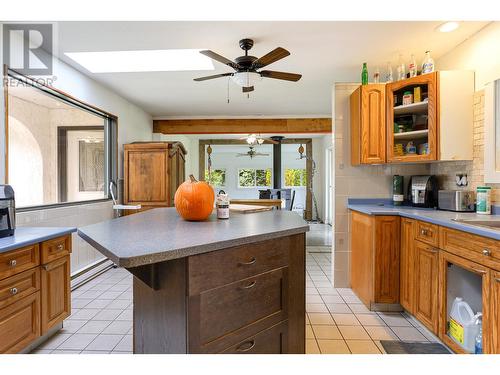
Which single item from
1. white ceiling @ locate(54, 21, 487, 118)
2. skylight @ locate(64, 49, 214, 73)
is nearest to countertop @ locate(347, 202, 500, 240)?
white ceiling @ locate(54, 21, 487, 118)

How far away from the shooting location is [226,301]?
1.13 metres

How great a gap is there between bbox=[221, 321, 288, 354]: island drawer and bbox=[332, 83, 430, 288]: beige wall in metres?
1.92

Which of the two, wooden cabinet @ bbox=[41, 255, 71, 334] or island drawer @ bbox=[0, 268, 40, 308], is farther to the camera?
wooden cabinet @ bbox=[41, 255, 71, 334]

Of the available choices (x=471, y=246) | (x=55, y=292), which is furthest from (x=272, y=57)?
(x=55, y=292)

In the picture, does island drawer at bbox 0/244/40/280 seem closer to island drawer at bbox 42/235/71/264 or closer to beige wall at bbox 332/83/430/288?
island drawer at bbox 42/235/71/264

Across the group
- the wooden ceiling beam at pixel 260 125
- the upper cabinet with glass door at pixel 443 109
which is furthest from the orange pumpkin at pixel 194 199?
the wooden ceiling beam at pixel 260 125

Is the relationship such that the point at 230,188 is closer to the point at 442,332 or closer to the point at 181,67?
the point at 181,67

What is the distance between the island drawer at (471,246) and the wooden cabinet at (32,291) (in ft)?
8.29

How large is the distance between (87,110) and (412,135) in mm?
3639

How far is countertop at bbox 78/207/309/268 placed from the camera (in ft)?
2.98

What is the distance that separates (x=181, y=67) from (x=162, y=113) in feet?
7.60

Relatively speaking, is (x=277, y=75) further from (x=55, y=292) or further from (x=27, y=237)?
(x=55, y=292)

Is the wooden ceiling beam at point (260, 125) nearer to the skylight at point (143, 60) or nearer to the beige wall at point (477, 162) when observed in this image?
the skylight at point (143, 60)

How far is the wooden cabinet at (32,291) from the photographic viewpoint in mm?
1590
